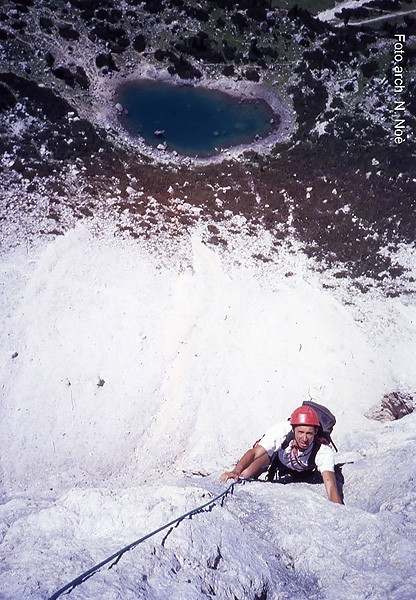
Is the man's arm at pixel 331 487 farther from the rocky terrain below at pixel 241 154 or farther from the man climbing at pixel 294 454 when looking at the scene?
the rocky terrain below at pixel 241 154

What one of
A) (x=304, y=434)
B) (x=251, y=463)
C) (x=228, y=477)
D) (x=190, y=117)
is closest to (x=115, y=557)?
(x=228, y=477)

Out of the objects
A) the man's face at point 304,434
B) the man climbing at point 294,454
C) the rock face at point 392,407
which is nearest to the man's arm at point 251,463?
the man climbing at point 294,454

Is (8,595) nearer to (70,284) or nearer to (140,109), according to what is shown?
(70,284)

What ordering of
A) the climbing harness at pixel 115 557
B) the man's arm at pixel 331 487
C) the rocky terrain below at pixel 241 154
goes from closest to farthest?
the climbing harness at pixel 115 557 → the man's arm at pixel 331 487 → the rocky terrain below at pixel 241 154

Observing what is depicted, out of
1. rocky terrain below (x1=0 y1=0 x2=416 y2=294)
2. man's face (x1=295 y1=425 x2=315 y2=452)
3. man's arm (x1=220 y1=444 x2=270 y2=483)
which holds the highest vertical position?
rocky terrain below (x1=0 y1=0 x2=416 y2=294)

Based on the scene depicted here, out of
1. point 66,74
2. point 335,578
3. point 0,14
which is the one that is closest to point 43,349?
point 335,578

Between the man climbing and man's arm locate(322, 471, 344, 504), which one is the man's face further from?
man's arm locate(322, 471, 344, 504)

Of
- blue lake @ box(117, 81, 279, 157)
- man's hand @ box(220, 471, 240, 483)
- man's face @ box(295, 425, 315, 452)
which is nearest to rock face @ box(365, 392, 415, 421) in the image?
man's face @ box(295, 425, 315, 452)
